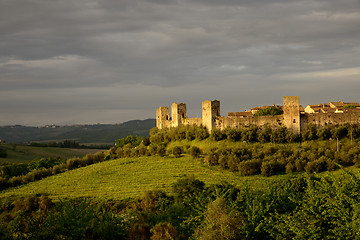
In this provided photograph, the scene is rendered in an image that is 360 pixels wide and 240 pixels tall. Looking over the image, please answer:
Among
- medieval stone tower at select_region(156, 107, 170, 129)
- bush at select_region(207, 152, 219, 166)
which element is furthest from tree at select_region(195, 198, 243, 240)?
medieval stone tower at select_region(156, 107, 170, 129)

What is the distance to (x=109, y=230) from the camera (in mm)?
21359

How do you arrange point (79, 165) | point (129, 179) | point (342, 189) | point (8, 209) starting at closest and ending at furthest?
point (342, 189)
point (8, 209)
point (129, 179)
point (79, 165)

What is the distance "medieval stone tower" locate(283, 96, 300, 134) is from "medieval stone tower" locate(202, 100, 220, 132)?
9.83 m

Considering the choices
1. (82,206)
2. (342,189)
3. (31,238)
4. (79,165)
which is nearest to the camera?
(342,189)

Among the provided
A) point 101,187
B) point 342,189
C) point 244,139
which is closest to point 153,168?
point 101,187

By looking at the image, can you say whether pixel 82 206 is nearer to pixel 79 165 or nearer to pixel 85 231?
pixel 85 231

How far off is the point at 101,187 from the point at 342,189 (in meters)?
31.3

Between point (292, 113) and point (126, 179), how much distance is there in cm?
2096

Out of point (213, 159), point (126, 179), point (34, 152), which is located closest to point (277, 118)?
point (213, 159)

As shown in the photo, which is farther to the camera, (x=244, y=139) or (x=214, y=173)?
(x=244, y=139)

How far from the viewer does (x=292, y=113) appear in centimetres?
4641

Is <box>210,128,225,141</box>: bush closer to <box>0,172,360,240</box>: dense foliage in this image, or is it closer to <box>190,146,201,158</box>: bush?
<box>190,146,201,158</box>: bush

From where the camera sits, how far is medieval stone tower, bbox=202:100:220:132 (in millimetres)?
52531

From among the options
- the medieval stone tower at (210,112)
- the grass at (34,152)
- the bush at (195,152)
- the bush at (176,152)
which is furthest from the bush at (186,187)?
the grass at (34,152)
